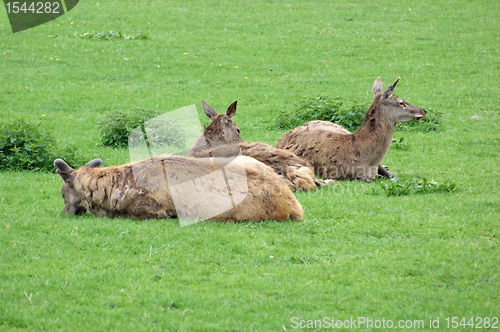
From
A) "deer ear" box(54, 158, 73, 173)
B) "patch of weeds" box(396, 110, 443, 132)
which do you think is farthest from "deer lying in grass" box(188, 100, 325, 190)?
"patch of weeds" box(396, 110, 443, 132)

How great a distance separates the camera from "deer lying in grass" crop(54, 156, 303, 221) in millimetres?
8172

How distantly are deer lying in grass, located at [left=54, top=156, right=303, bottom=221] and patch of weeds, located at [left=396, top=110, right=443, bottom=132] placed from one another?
7.65m

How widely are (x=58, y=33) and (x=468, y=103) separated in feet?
53.1

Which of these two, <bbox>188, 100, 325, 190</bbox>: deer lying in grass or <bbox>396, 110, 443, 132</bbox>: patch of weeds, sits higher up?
<bbox>188, 100, 325, 190</bbox>: deer lying in grass

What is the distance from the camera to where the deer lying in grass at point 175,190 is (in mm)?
8172

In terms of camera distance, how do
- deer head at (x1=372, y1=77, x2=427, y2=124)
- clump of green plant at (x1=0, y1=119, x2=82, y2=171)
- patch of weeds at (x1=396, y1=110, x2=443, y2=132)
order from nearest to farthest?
clump of green plant at (x1=0, y1=119, x2=82, y2=171) < deer head at (x1=372, y1=77, x2=427, y2=124) < patch of weeds at (x1=396, y1=110, x2=443, y2=132)

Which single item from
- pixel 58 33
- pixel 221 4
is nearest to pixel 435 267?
pixel 58 33

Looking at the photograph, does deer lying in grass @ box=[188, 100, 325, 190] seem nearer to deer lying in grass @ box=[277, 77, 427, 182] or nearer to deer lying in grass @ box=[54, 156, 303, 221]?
deer lying in grass @ box=[277, 77, 427, 182]

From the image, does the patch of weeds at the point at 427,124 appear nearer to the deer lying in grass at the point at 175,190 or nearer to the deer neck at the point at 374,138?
the deer neck at the point at 374,138

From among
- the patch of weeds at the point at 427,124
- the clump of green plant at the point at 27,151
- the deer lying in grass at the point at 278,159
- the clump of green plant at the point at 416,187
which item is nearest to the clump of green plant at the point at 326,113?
the patch of weeds at the point at 427,124

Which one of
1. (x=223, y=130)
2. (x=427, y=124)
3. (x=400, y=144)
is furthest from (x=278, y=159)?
(x=427, y=124)

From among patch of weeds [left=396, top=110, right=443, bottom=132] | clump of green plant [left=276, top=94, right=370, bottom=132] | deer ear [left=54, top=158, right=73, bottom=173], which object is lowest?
patch of weeds [left=396, top=110, right=443, bottom=132]

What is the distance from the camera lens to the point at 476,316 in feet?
18.4

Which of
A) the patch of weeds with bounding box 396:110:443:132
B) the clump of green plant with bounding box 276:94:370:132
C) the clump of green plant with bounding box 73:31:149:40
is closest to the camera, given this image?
the clump of green plant with bounding box 276:94:370:132
